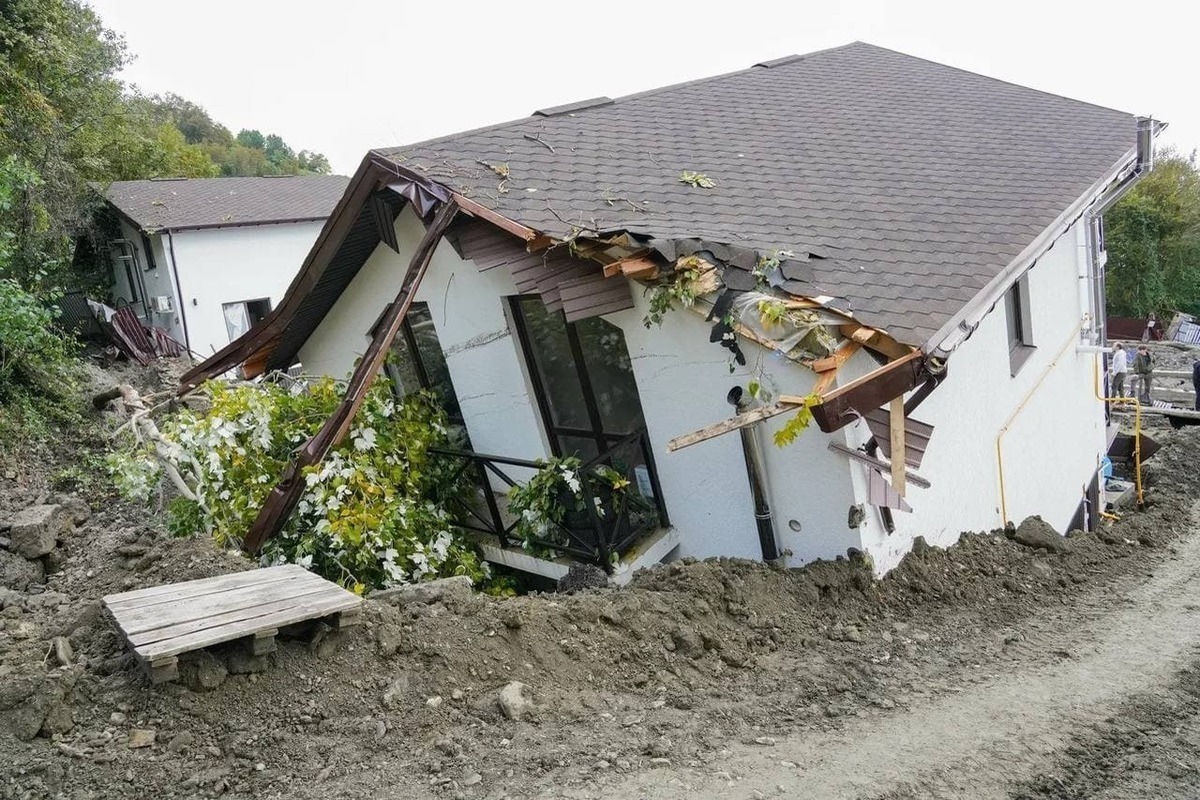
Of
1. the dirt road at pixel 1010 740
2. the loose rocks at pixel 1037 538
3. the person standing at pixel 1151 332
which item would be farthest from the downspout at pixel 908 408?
the person standing at pixel 1151 332

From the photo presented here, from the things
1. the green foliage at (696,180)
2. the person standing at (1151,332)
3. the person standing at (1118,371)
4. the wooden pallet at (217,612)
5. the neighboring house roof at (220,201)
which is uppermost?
the neighboring house roof at (220,201)

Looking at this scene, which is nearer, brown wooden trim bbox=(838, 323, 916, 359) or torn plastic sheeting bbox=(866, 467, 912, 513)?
brown wooden trim bbox=(838, 323, 916, 359)

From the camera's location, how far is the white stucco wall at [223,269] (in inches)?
962

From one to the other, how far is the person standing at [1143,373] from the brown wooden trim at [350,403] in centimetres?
1820

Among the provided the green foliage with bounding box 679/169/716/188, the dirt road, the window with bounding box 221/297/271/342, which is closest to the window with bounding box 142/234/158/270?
the window with bounding box 221/297/271/342

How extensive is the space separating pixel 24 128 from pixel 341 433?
18.5 m

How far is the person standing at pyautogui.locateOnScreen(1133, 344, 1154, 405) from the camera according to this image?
60.7ft

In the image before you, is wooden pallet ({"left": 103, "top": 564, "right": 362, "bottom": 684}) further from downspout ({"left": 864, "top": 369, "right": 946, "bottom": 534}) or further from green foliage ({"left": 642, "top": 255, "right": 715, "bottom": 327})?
downspout ({"left": 864, "top": 369, "right": 946, "bottom": 534})

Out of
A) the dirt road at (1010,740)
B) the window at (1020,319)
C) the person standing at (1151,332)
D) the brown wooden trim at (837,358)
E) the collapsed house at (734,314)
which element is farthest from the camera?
the person standing at (1151,332)

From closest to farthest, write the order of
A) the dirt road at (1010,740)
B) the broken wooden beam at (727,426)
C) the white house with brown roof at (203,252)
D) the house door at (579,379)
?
the dirt road at (1010,740) < the broken wooden beam at (727,426) < the house door at (579,379) < the white house with brown roof at (203,252)

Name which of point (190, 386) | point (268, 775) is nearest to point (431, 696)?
point (268, 775)

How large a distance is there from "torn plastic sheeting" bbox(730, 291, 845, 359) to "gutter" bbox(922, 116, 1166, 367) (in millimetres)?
571

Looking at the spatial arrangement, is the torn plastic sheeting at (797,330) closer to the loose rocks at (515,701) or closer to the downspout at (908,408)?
the downspout at (908,408)

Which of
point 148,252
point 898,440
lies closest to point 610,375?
point 898,440
